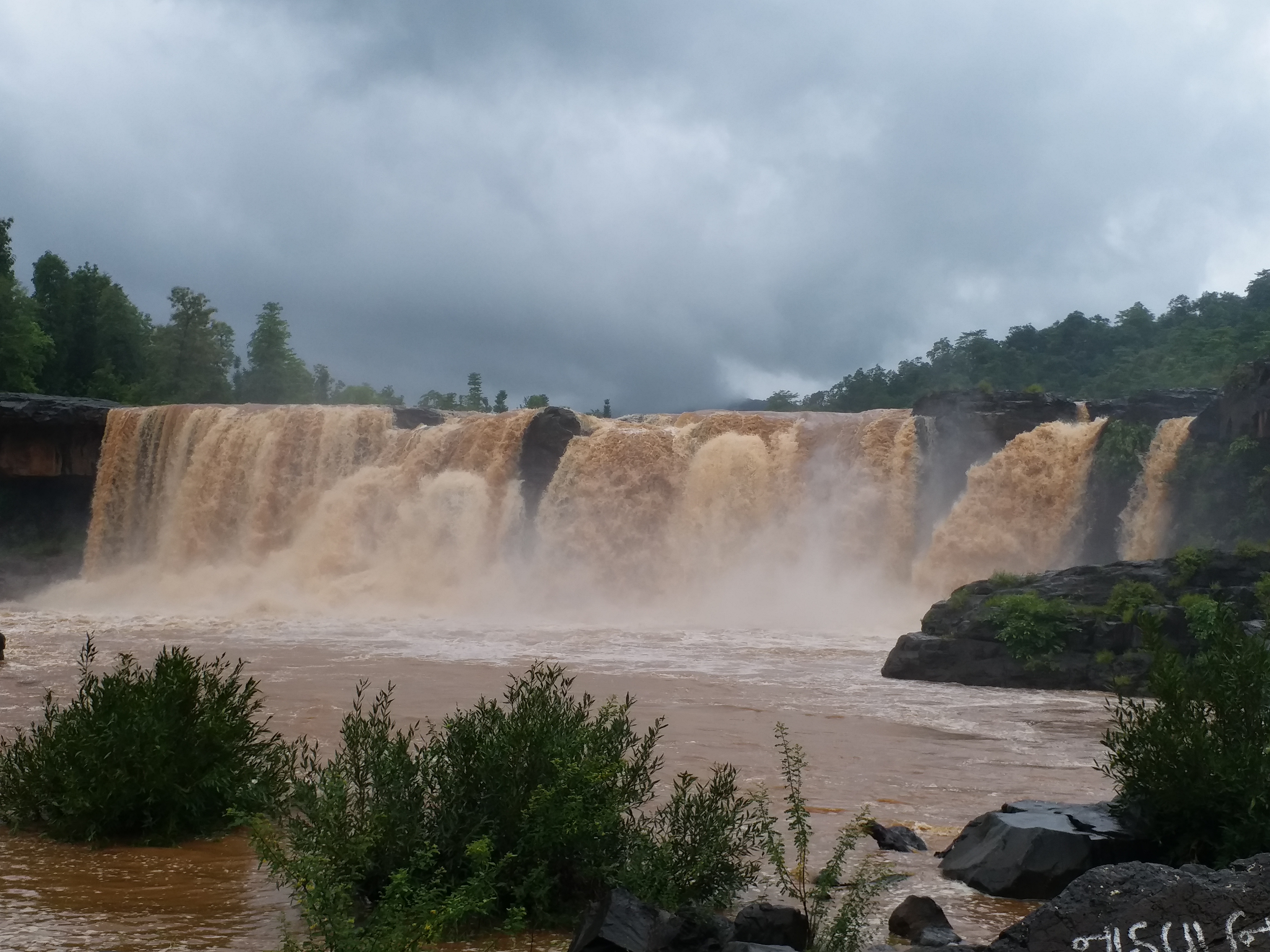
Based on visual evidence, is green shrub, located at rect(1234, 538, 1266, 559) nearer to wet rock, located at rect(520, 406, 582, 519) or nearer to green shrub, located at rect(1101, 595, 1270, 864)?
green shrub, located at rect(1101, 595, 1270, 864)

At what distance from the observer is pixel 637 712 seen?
12172 mm

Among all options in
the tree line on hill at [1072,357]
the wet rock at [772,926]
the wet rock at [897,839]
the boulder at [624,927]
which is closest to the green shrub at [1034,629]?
the wet rock at [897,839]

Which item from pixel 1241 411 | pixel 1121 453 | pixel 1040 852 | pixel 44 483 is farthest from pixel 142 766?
pixel 44 483

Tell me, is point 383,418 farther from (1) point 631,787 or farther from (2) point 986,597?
(1) point 631,787

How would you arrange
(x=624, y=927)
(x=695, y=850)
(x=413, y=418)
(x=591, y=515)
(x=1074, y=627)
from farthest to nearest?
(x=413, y=418) < (x=591, y=515) < (x=1074, y=627) < (x=695, y=850) < (x=624, y=927)

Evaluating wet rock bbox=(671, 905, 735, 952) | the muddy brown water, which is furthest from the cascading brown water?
wet rock bbox=(671, 905, 735, 952)

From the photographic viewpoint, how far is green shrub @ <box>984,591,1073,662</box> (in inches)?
635

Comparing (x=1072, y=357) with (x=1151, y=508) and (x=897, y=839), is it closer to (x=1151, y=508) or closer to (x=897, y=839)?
(x=1151, y=508)

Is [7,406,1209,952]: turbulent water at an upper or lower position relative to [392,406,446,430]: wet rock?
lower

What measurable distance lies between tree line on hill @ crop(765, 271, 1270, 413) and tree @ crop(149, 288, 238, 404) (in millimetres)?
Result: 30869

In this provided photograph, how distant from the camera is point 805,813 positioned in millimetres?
4992

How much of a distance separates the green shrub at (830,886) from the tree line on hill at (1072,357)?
5347 cm

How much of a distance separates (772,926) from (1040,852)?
1.71m

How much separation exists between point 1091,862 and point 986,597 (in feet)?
40.6
